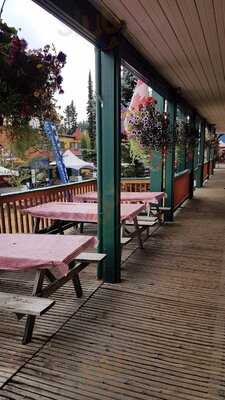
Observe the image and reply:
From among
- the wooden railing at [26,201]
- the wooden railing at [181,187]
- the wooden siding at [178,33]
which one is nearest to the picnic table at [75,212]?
the wooden railing at [26,201]

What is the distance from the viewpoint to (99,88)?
3326 mm

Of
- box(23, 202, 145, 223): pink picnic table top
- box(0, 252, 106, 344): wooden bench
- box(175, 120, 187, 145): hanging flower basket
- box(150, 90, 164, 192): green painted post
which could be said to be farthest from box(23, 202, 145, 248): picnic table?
box(175, 120, 187, 145): hanging flower basket

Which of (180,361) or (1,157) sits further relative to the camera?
(180,361)

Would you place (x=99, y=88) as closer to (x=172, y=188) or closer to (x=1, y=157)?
(x=1, y=157)

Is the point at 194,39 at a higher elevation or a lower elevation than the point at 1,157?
higher

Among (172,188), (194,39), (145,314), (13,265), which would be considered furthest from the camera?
(172,188)

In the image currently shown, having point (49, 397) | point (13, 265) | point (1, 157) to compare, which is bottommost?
point (49, 397)

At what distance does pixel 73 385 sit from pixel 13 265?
0.95m

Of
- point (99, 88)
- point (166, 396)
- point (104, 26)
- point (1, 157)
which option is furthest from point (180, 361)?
point (104, 26)

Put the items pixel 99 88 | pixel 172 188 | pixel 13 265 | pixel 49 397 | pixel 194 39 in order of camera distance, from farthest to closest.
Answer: pixel 172 188 < pixel 194 39 < pixel 99 88 < pixel 13 265 < pixel 49 397

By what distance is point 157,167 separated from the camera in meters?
6.45

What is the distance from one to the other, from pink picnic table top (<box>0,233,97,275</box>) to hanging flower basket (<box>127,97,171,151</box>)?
287cm

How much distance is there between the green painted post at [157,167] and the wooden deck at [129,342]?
2.82 meters

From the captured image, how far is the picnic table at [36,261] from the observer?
7.54ft
